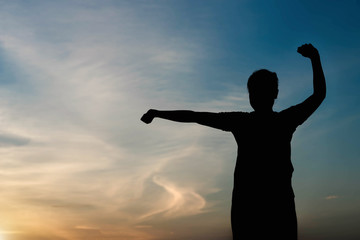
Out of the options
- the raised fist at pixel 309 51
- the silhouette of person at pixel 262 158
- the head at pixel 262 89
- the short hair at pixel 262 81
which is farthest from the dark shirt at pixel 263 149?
the raised fist at pixel 309 51

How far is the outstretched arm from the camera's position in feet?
13.1

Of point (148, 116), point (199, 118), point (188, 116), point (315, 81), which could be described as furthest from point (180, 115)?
point (315, 81)

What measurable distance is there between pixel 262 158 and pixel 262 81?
0.77 m

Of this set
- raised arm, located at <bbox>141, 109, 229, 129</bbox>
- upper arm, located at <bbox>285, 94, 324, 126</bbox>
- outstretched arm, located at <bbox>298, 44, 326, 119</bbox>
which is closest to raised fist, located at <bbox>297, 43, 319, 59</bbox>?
outstretched arm, located at <bbox>298, 44, 326, 119</bbox>

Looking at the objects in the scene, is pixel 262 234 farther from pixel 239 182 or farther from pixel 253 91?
pixel 253 91

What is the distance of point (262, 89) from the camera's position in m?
3.87

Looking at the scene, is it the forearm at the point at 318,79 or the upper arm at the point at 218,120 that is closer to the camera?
the upper arm at the point at 218,120

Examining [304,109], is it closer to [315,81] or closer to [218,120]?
[315,81]

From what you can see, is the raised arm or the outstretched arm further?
the outstretched arm

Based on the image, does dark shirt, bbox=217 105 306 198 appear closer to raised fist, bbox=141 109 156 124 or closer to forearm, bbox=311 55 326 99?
forearm, bbox=311 55 326 99

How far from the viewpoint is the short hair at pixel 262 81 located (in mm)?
3857

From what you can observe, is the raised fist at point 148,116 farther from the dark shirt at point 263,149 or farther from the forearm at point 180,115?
the dark shirt at point 263,149

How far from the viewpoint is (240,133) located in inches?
152

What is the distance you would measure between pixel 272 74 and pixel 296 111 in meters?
0.45
